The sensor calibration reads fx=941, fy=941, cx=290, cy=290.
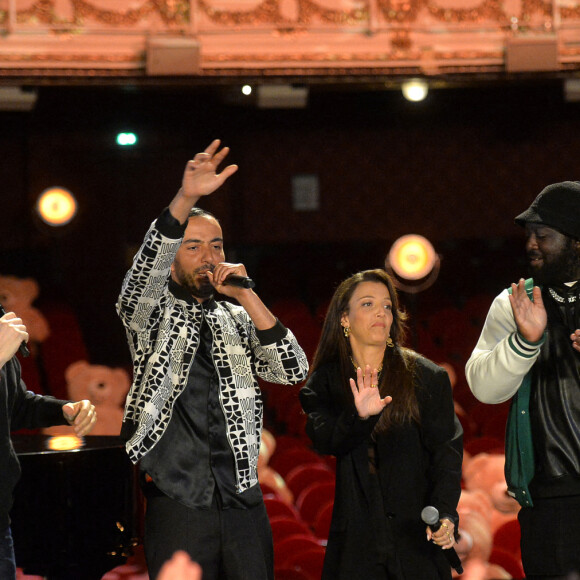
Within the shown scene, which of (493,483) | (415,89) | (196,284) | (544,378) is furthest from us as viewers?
(415,89)

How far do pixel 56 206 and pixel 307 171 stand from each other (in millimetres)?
1820

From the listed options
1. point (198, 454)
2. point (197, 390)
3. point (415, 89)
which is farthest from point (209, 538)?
point (415, 89)

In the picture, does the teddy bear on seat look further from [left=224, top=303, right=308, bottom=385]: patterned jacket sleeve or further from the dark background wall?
[left=224, top=303, right=308, bottom=385]: patterned jacket sleeve

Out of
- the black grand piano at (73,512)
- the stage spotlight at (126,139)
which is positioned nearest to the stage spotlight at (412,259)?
the stage spotlight at (126,139)

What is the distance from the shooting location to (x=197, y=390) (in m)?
2.25

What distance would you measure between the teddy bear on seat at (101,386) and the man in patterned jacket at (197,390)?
4.26 m

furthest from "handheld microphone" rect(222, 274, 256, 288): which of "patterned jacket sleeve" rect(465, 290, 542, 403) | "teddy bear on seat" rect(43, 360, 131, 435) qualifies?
"teddy bear on seat" rect(43, 360, 131, 435)

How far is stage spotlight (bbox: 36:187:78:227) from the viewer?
6680 millimetres

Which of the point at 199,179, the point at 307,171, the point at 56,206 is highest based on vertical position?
the point at 307,171

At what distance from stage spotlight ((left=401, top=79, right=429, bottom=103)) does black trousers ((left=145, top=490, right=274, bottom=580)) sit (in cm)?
412

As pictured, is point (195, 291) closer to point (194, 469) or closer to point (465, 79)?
point (194, 469)

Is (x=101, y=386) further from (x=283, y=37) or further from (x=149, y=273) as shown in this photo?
(x=149, y=273)

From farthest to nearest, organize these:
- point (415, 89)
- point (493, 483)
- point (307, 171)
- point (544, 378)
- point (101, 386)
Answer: point (307, 171) < point (101, 386) < point (415, 89) < point (493, 483) < point (544, 378)

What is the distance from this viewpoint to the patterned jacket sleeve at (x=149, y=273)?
2.13 m
